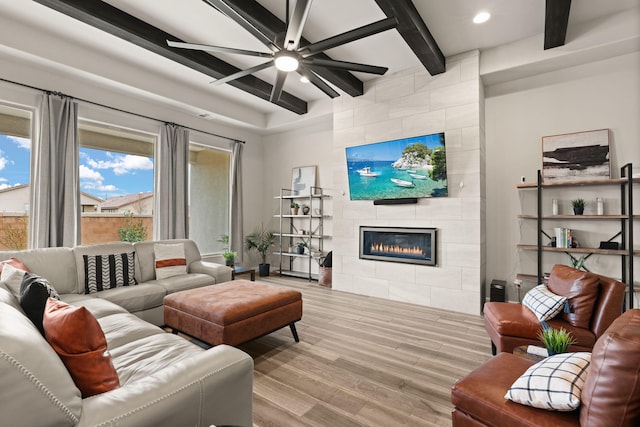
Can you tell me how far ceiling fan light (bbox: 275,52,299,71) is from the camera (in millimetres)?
2578

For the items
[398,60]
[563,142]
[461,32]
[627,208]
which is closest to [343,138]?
[398,60]

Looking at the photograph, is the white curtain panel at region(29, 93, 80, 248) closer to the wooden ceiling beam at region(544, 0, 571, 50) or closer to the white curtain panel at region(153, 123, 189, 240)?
the white curtain panel at region(153, 123, 189, 240)

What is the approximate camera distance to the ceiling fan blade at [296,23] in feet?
6.57

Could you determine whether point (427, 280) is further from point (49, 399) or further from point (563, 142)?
point (49, 399)

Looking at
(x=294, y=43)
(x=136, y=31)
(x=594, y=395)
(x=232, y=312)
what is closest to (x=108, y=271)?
(x=232, y=312)

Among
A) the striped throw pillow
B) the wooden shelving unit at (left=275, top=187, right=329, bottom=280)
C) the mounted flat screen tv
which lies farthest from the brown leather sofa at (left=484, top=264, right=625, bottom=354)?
the striped throw pillow

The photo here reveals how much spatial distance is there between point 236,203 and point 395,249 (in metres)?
3.16

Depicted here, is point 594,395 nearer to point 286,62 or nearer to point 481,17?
point 286,62

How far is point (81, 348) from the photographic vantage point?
114cm

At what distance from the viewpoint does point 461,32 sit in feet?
11.2

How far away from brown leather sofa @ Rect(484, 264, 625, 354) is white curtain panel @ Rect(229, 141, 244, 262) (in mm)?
4594

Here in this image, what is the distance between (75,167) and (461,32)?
15.7 ft

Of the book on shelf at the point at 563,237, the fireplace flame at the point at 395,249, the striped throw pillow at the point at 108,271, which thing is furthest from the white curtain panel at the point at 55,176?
the book on shelf at the point at 563,237

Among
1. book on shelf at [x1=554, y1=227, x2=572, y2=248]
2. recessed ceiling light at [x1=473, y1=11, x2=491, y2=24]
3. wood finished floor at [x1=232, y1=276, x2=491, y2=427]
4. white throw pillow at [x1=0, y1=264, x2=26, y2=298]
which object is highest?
recessed ceiling light at [x1=473, y1=11, x2=491, y2=24]
